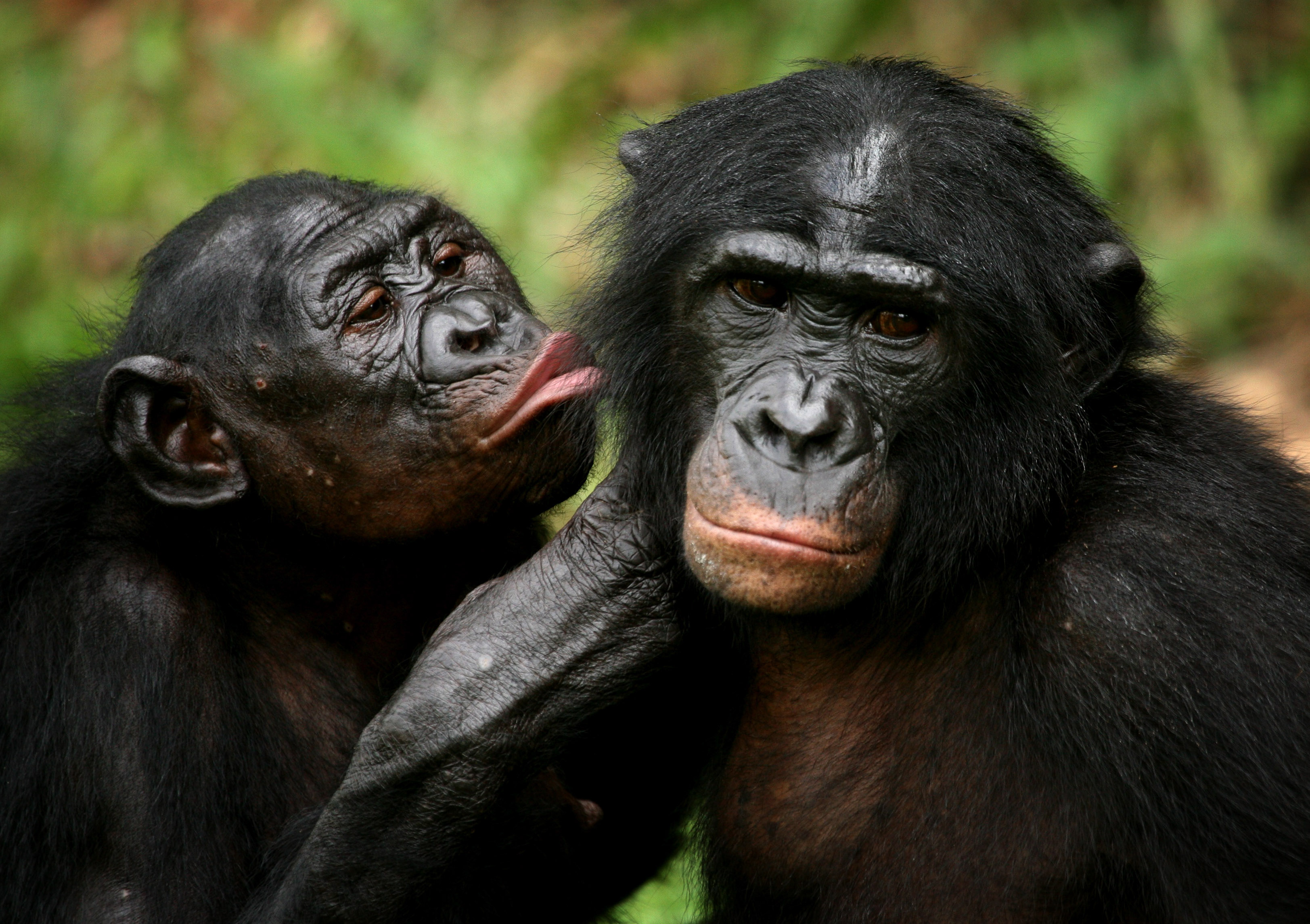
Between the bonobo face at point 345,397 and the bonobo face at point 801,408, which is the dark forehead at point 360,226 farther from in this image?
the bonobo face at point 801,408

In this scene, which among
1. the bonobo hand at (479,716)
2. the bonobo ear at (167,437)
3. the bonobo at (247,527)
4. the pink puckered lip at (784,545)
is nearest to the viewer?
the pink puckered lip at (784,545)

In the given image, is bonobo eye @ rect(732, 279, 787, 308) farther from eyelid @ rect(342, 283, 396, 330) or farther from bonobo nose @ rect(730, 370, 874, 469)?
eyelid @ rect(342, 283, 396, 330)

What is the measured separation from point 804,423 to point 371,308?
1784 millimetres

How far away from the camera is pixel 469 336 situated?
469 cm

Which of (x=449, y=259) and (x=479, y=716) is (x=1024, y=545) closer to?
(x=479, y=716)

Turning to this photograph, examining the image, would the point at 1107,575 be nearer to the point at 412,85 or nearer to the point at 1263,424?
the point at 1263,424

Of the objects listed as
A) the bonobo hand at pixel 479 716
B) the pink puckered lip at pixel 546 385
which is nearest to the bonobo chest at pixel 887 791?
the bonobo hand at pixel 479 716

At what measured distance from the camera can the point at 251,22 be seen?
11.3m

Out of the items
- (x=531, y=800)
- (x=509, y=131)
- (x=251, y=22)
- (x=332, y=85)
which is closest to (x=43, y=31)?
(x=251, y=22)

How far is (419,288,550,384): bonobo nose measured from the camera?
4617mm

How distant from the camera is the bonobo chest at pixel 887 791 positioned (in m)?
3.81

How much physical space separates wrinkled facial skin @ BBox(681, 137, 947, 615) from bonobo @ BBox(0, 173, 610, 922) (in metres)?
0.77

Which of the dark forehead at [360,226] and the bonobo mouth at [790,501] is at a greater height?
the dark forehead at [360,226]

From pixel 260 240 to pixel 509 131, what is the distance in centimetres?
564
